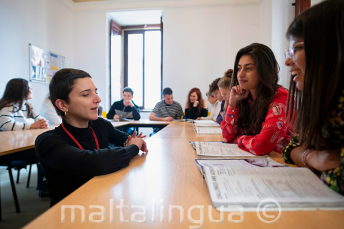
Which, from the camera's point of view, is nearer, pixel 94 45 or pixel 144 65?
pixel 94 45

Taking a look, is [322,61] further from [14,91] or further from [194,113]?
[194,113]

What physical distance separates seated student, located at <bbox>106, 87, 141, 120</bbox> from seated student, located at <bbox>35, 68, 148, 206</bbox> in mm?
2568

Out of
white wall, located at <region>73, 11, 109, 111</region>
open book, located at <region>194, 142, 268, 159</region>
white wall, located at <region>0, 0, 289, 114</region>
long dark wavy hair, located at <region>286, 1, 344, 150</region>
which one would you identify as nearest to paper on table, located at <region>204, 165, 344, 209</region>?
long dark wavy hair, located at <region>286, 1, 344, 150</region>

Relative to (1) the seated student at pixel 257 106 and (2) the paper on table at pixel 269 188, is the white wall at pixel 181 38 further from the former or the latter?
(2) the paper on table at pixel 269 188

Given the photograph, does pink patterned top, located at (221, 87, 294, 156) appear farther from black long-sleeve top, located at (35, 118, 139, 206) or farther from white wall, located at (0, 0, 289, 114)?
white wall, located at (0, 0, 289, 114)

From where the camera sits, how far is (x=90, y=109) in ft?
3.32

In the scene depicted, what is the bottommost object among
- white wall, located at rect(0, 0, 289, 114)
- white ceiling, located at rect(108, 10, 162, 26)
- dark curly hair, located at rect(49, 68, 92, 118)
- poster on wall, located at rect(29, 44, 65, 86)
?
dark curly hair, located at rect(49, 68, 92, 118)

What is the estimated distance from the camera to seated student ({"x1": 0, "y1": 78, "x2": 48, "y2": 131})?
2.15 metres

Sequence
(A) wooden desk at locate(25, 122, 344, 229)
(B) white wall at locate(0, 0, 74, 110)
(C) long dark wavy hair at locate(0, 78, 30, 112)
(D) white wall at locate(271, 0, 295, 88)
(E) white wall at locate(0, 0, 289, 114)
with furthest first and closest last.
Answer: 1. (E) white wall at locate(0, 0, 289, 114)
2. (D) white wall at locate(271, 0, 295, 88)
3. (B) white wall at locate(0, 0, 74, 110)
4. (C) long dark wavy hair at locate(0, 78, 30, 112)
5. (A) wooden desk at locate(25, 122, 344, 229)

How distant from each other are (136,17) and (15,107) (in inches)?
146

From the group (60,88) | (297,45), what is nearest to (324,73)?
(297,45)

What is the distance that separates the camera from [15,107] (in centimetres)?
235

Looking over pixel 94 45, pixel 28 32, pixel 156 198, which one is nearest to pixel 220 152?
pixel 156 198

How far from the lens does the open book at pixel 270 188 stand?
494mm
